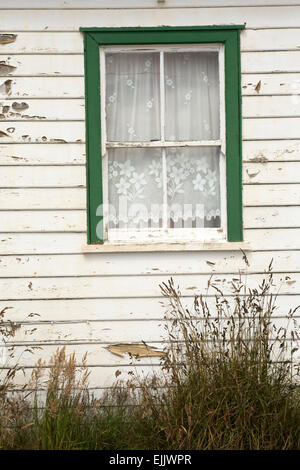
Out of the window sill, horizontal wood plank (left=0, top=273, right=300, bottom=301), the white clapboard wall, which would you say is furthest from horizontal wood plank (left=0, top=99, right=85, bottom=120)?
horizontal wood plank (left=0, top=273, right=300, bottom=301)

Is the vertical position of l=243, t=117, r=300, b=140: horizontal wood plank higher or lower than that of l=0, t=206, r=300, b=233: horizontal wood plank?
higher

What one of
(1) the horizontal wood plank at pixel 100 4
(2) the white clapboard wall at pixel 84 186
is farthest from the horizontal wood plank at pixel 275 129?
(1) the horizontal wood plank at pixel 100 4

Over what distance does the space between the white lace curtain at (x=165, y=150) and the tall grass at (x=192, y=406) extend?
68cm

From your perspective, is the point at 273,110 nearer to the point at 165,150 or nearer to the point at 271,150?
the point at 271,150

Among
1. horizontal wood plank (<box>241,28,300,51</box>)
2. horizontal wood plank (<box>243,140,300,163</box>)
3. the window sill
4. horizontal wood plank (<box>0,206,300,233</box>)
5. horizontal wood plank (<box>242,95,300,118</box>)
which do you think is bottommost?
the window sill

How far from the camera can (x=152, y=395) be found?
4621 mm

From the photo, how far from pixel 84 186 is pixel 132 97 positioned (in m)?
0.83

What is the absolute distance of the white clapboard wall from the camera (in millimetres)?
4922

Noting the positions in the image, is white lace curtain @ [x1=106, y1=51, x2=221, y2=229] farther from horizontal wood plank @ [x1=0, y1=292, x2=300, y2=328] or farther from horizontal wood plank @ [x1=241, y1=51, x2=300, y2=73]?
horizontal wood plank @ [x1=0, y1=292, x2=300, y2=328]

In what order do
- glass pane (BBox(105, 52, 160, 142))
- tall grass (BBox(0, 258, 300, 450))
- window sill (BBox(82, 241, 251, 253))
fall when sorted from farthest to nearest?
1. glass pane (BBox(105, 52, 160, 142))
2. window sill (BBox(82, 241, 251, 253))
3. tall grass (BBox(0, 258, 300, 450))

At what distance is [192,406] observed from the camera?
4098 millimetres

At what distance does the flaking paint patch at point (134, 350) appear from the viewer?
16.1ft

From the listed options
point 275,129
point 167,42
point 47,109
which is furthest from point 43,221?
point 275,129

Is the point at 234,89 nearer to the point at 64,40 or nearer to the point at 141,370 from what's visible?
the point at 64,40
